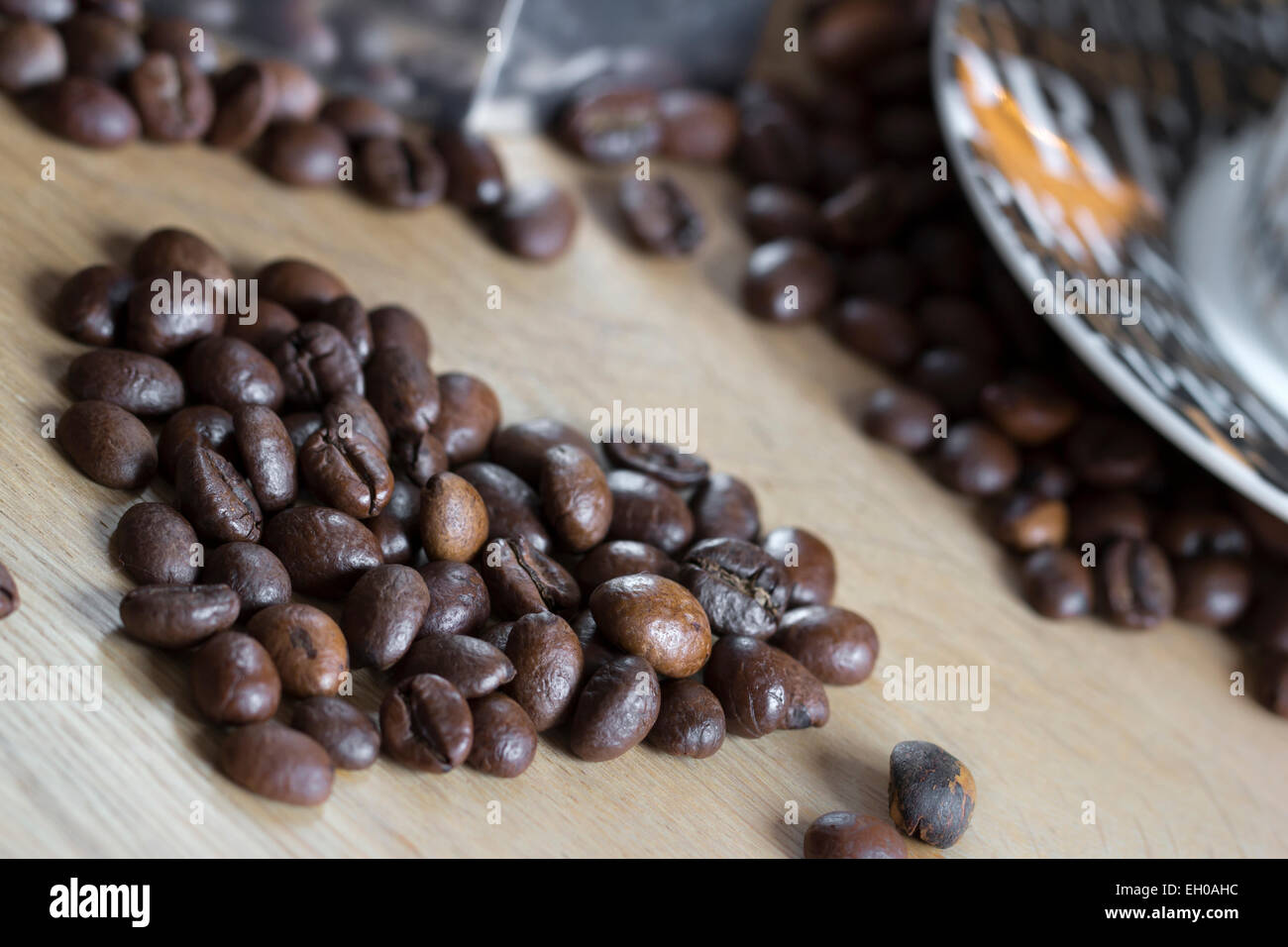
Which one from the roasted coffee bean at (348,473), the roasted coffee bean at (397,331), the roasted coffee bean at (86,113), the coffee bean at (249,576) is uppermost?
the roasted coffee bean at (86,113)

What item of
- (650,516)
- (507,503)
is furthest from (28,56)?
(650,516)

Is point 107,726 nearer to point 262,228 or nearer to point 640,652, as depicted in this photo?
point 640,652

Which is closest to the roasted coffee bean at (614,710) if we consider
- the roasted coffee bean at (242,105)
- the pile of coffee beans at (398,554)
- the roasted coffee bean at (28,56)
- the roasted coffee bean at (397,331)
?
the pile of coffee beans at (398,554)

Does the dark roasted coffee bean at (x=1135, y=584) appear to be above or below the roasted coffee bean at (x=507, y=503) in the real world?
below

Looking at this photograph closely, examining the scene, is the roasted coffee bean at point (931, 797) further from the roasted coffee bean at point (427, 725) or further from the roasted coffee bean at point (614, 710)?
the roasted coffee bean at point (427, 725)

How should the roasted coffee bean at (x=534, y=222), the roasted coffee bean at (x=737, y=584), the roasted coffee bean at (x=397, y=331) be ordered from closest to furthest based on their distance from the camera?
the roasted coffee bean at (x=737, y=584) < the roasted coffee bean at (x=397, y=331) < the roasted coffee bean at (x=534, y=222)

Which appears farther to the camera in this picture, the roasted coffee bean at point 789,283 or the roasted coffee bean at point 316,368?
the roasted coffee bean at point 789,283
